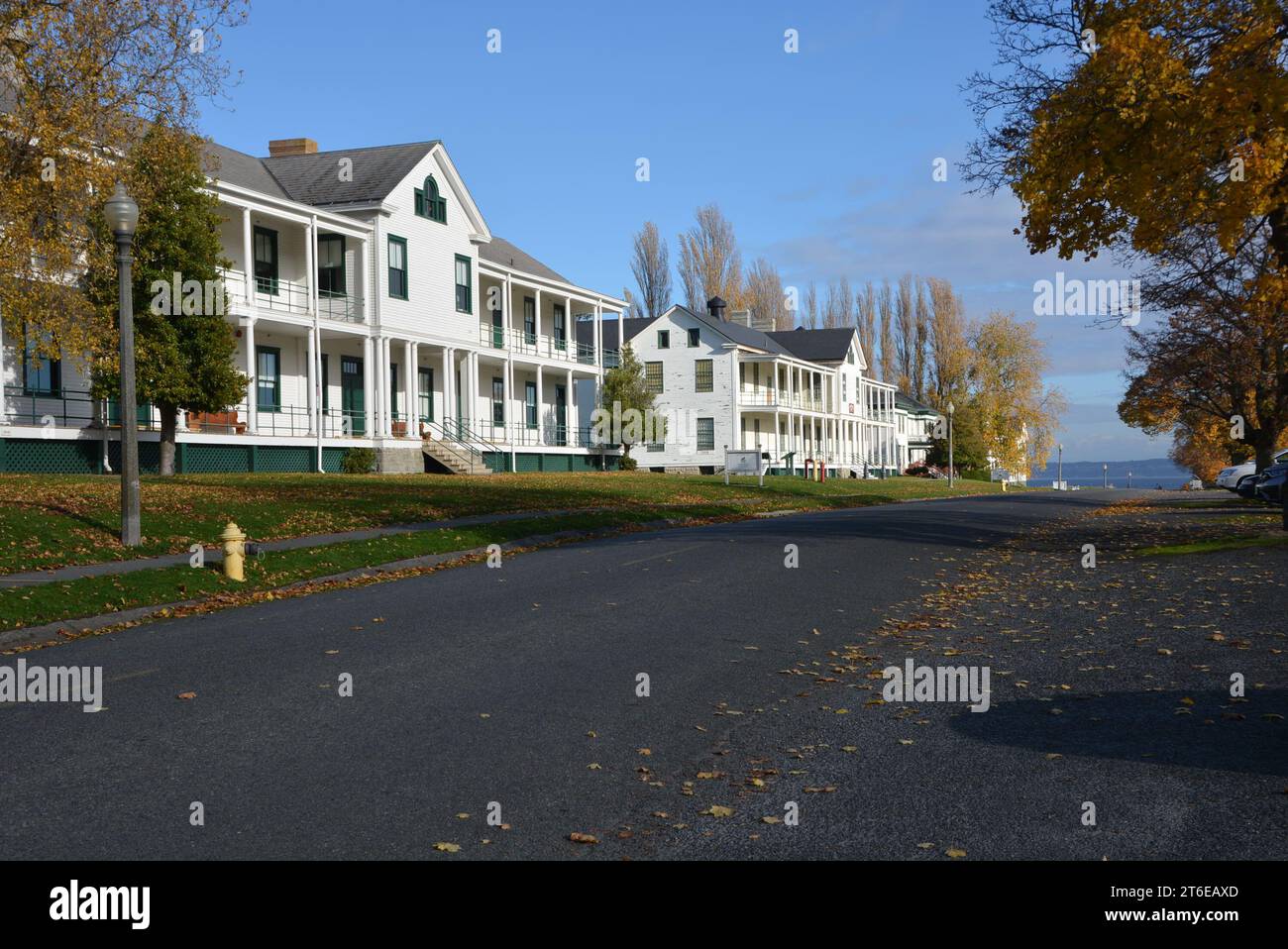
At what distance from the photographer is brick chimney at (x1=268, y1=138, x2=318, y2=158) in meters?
42.3

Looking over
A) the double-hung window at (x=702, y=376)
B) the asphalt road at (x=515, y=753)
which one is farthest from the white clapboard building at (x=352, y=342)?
the asphalt road at (x=515, y=753)

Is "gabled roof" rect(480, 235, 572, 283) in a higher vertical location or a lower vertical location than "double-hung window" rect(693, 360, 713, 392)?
higher

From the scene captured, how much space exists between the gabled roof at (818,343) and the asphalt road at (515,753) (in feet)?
223

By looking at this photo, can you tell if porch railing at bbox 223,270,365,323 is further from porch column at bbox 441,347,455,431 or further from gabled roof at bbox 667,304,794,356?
gabled roof at bbox 667,304,794,356

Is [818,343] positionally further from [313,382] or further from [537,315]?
[313,382]

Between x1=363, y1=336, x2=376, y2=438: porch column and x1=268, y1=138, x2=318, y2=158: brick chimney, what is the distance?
919cm

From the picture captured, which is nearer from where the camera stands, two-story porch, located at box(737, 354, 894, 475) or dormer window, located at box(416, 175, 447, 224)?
dormer window, located at box(416, 175, 447, 224)

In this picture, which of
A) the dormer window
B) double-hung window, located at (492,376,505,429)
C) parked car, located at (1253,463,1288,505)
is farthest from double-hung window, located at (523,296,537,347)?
parked car, located at (1253,463,1288,505)

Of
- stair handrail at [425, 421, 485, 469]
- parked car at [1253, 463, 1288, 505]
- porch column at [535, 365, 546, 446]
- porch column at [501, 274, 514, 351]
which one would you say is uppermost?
porch column at [501, 274, 514, 351]

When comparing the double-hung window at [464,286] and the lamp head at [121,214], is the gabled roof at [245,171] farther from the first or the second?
the lamp head at [121,214]

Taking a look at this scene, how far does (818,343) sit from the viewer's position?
260 feet

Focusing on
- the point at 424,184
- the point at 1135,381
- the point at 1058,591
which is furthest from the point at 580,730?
the point at 424,184

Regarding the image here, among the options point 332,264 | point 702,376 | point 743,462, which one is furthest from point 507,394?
point 702,376
